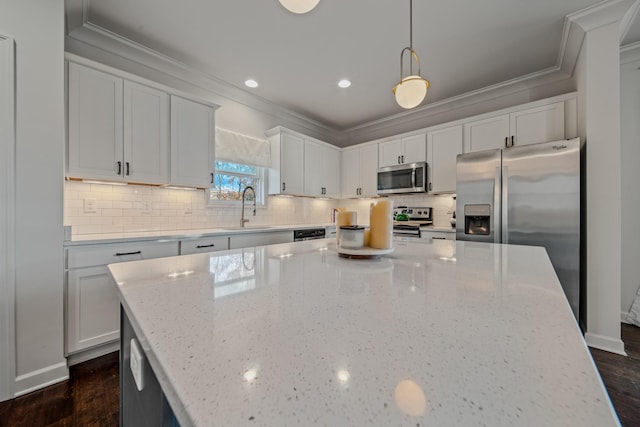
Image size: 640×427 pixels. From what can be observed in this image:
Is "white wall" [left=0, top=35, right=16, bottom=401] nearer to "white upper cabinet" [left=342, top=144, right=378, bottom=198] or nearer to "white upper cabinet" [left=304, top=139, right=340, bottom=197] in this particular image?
"white upper cabinet" [left=304, top=139, right=340, bottom=197]

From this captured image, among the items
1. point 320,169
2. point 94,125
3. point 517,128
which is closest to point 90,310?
point 94,125

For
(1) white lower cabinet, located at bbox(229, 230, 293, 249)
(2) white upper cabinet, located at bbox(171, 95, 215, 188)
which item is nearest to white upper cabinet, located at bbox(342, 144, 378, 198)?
(1) white lower cabinet, located at bbox(229, 230, 293, 249)

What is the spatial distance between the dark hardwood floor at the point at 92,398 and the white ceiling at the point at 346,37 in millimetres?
2692

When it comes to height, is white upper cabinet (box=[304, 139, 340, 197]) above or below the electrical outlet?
above

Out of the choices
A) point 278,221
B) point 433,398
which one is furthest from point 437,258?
point 278,221

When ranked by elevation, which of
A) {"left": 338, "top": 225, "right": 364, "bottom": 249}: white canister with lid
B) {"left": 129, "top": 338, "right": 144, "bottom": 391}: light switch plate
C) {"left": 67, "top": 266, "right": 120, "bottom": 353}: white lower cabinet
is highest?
{"left": 338, "top": 225, "right": 364, "bottom": 249}: white canister with lid

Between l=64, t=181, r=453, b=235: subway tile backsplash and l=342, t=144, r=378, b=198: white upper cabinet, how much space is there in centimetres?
65

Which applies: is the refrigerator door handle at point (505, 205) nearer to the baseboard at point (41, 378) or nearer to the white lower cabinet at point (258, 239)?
the white lower cabinet at point (258, 239)

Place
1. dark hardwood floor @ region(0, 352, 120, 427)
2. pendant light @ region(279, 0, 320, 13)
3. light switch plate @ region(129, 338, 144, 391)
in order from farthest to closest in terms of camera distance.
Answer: dark hardwood floor @ region(0, 352, 120, 427) → pendant light @ region(279, 0, 320, 13) → light switch plate @ region(129, 338, 144, 391)

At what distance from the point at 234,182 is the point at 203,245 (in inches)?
46.9

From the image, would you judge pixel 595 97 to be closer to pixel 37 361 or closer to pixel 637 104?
pixel 637 104

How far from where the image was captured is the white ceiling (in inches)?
81.4

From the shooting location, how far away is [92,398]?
1.57 metres

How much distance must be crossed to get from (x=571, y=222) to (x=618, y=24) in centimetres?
157
